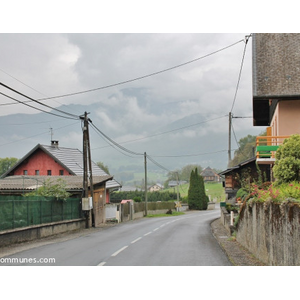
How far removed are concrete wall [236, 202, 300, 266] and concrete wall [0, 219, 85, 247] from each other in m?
8.89

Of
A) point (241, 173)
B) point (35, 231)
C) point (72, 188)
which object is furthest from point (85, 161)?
point (241, 173)

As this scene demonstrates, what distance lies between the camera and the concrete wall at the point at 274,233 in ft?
27.9

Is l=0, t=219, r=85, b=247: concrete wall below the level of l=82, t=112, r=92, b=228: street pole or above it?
below

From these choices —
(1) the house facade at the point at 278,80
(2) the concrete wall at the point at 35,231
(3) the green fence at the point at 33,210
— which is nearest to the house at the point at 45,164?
(3) the green fence at the point at 33,210

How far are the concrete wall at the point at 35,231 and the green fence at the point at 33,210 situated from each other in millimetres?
287

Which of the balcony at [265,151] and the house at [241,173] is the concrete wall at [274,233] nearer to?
the balcony at [265,151]

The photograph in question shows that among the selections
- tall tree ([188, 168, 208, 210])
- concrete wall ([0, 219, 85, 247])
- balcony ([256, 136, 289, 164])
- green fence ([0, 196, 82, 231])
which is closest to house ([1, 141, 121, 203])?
green fence ([0, 196, 82, 231])

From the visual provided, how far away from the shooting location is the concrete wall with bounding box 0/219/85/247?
53.5 feet

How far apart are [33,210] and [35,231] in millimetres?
1105

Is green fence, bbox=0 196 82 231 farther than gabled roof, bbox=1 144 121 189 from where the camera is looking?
No

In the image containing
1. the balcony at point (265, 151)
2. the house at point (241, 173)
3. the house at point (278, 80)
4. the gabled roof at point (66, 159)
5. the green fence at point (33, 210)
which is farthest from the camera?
the gabled roof at point (66, 159)

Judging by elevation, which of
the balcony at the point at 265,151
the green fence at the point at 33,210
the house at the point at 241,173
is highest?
the balcony at the point at 265,151

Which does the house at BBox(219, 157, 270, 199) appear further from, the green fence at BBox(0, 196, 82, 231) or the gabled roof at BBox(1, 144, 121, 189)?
the green fence at BBox(0, 196, 82, 231)
